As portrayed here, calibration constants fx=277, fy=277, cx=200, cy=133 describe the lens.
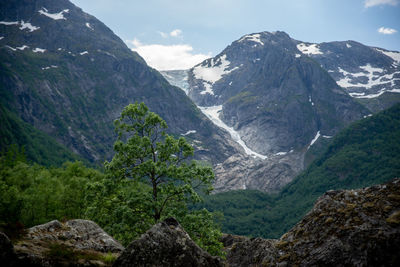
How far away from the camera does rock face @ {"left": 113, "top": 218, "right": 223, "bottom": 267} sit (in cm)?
1027

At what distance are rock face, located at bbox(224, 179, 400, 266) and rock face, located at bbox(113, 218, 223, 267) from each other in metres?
3.23

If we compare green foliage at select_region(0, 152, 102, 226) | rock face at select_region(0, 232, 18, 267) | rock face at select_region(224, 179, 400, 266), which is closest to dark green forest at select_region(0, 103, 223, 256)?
rock face at select_region(224, 179, 400, 266)

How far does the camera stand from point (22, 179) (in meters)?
62.6

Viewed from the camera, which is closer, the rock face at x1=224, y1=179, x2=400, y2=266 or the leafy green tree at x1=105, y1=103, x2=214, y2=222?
the rock face at x1=224, y1=179, x2=400, y2=266

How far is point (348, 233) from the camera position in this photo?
9883mm

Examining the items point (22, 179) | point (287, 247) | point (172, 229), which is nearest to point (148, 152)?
point (172, 229)

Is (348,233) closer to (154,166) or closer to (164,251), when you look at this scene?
(164,251)

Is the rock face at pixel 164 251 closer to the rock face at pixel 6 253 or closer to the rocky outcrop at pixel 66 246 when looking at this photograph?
the rocky outcrop at pixel 66 246

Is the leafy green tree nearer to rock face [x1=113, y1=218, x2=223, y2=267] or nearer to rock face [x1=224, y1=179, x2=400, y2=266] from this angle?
rock face [x1=113, y1=218, x2=223, y2=267]

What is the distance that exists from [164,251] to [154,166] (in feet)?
36.7

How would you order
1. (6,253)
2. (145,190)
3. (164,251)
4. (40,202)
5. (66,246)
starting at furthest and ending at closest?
(40,202) → (145,190) → (66,246) → (164,251) → (6,253)

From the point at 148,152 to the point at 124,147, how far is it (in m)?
2.01

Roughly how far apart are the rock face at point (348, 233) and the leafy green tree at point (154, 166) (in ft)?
34.7

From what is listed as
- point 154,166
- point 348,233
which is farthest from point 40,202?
point 348,233
